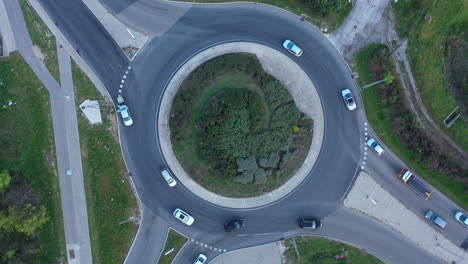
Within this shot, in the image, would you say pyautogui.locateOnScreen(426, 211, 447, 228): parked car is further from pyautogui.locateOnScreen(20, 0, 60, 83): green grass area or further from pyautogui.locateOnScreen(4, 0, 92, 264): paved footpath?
pyautogui.locateOnScreen(20, 0, 60, 83): green grass area

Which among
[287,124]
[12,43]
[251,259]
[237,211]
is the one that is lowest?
[251,259]

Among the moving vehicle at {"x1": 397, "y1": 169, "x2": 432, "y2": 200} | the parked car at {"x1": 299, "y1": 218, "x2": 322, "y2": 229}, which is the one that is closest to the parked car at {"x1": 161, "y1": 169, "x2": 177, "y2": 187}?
the parked car at {"x1": 299, "y1": 218, "x2": 322, "y2": 229}

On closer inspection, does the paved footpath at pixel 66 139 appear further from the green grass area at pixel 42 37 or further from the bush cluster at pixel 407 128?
the bush cluster at pixel 407 128

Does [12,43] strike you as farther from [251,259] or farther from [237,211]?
[251,259]

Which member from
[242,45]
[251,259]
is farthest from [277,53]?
[251,259]

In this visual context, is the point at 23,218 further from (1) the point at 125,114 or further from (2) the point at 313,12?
(2) the point at 313,12

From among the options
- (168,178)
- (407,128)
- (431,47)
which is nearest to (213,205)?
(168,178)
